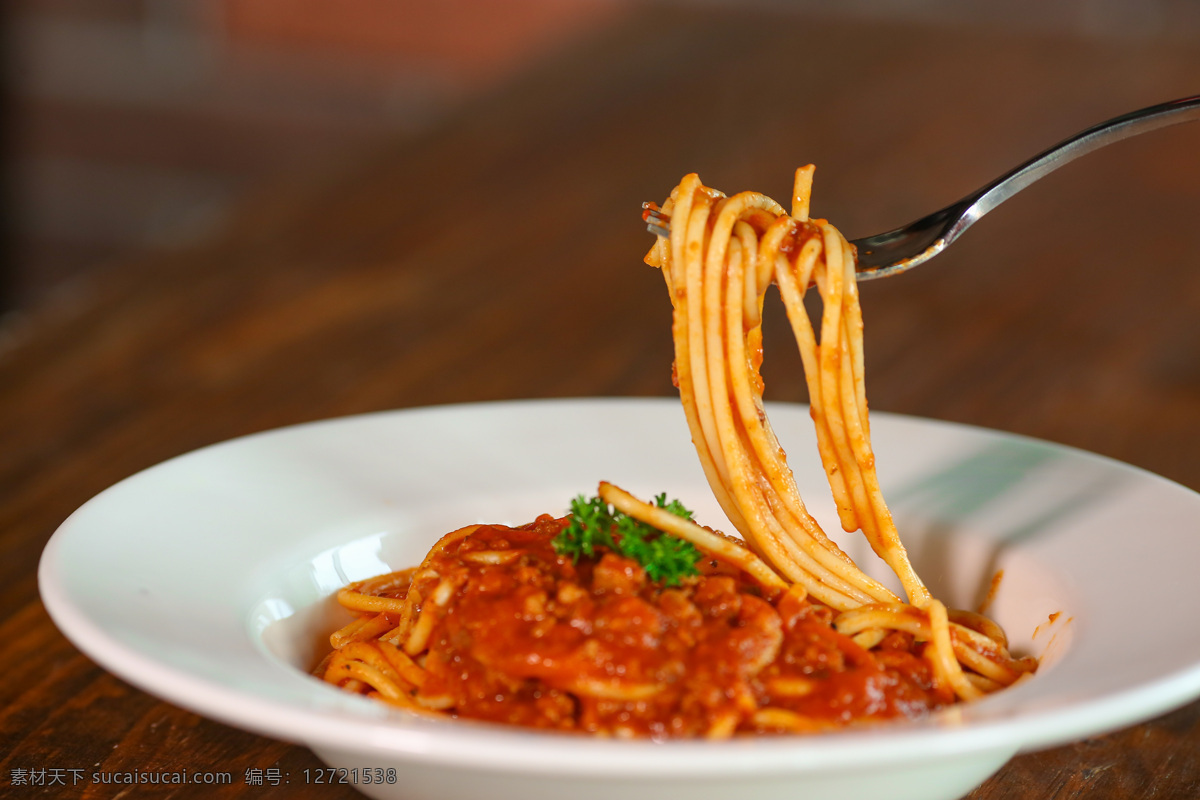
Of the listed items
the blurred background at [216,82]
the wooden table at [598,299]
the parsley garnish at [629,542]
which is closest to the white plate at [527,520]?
the wooden table at [598,299]

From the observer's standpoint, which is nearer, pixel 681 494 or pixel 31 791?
pixel 31 791

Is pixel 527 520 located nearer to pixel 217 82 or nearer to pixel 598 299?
pixel 598 299

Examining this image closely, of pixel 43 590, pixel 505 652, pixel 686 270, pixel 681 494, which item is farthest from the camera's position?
pixel 681 494

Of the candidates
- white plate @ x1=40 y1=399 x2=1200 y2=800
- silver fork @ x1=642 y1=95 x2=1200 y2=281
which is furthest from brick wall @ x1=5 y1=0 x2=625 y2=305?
silver fork @ x1=642 y1=95 x2=1200 y2=281

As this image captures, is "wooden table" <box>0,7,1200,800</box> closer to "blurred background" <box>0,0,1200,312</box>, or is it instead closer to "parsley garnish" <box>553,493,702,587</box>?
"parsley garnish" <box>553,493,702,587</box>

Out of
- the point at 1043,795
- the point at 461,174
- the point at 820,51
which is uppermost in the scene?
the point at 820,51

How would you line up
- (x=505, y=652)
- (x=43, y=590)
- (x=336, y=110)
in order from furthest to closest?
(x=336, y=110)
(x=505, y=652)
(x=43, y=590)

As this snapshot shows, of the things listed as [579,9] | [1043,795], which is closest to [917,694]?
[1043,795]

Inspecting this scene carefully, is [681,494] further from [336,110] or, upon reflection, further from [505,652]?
[336,110]
